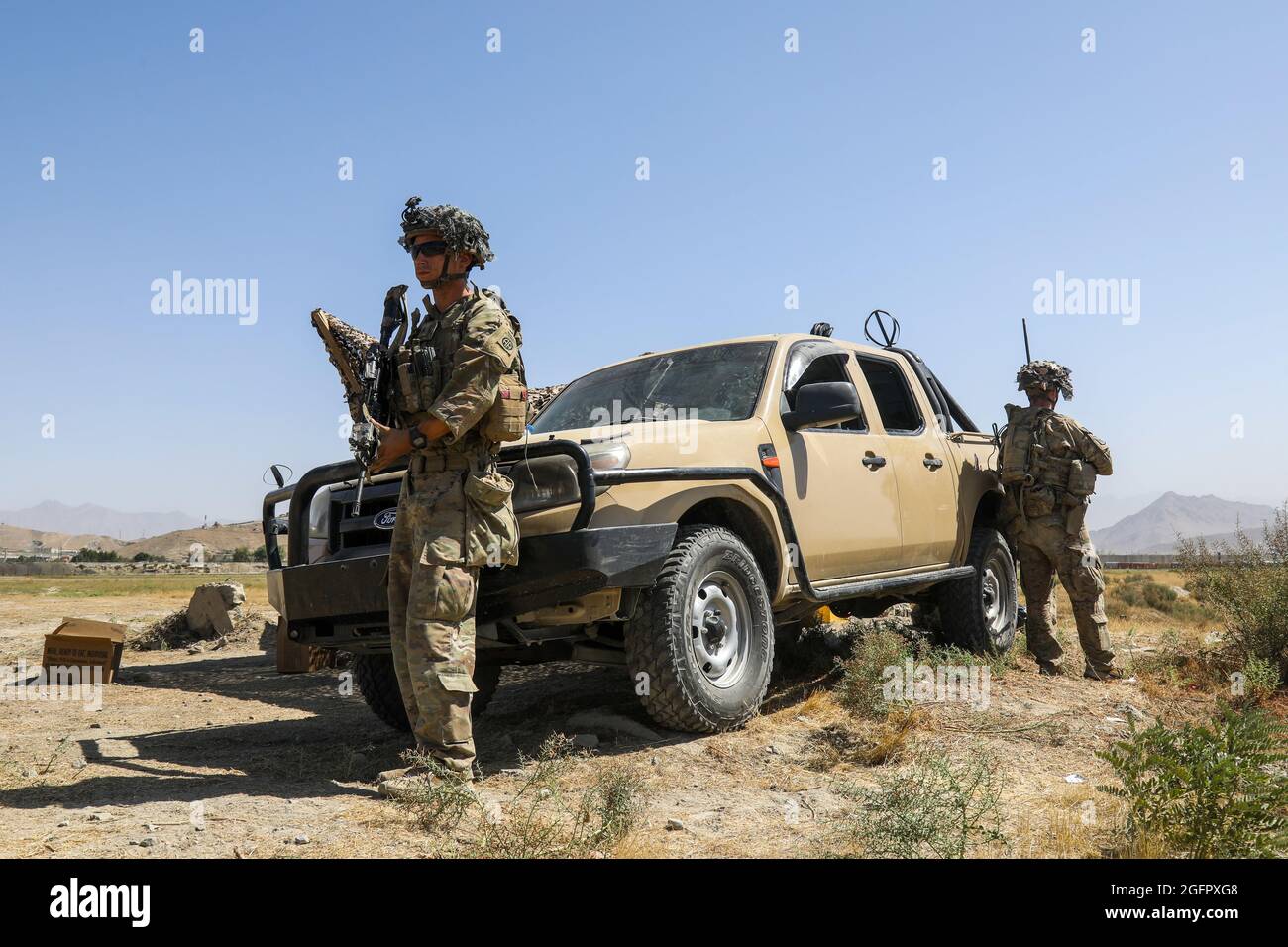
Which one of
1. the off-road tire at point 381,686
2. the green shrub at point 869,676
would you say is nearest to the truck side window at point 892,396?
the green shrub at point 869,676

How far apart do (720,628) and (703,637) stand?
0.13 m

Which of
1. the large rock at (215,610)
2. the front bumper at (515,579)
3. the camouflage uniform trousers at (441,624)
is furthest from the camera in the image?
the large rock at (215,610)

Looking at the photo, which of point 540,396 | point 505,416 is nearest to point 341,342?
point 540,396

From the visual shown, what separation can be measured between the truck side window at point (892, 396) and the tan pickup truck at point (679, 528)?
5 cm

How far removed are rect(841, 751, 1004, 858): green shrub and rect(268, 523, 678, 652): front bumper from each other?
125 centimetres

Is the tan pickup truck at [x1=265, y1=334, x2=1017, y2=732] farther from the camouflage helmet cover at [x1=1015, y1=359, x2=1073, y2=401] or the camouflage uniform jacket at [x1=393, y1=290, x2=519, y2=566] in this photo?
the camouflage helmet cover at [x1=1015, y1=359, x2=1073, y2=401]

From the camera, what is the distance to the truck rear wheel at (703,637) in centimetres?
439

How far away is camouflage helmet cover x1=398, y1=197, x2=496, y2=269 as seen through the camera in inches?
162

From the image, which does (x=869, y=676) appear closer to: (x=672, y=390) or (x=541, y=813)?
(x=672, y=390)

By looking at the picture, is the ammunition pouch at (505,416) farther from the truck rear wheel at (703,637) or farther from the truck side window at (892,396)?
the truck side window at (892,396)

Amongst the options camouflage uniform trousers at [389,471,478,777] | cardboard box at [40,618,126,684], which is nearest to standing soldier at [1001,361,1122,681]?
camouflage uniform trousers at [389,471,478,777]

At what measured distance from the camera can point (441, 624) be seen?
389 cm
